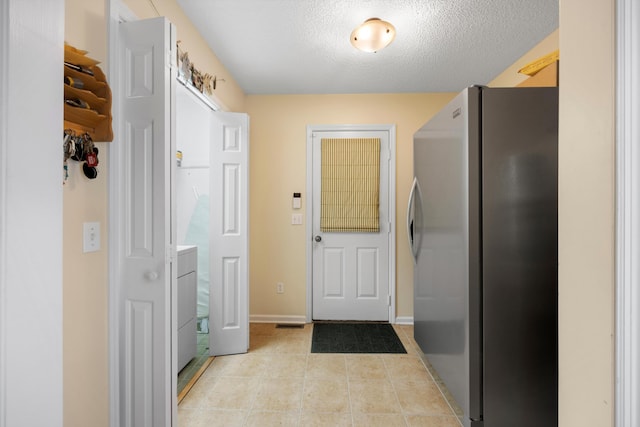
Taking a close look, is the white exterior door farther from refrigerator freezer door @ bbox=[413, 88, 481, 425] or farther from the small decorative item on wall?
the small decorative item on wall

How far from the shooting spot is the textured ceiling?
6.02ft

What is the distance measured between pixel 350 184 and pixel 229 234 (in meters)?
1.41

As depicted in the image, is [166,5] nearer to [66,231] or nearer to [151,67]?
[151,67]

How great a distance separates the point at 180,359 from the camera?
211 centimetres

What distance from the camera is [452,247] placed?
1.71 m

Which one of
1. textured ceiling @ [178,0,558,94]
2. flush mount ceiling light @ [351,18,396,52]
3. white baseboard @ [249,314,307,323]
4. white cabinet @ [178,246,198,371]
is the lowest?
white baseboard @ [249,314,307,323]

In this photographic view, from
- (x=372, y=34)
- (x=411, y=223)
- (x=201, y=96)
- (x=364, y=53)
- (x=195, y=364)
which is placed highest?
(x=364, y=53)

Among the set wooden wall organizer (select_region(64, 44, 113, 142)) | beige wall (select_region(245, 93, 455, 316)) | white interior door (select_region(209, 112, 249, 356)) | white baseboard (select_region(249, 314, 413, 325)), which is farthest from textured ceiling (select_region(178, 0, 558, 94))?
white baseboard (select_region(249, 314, 413, 325))

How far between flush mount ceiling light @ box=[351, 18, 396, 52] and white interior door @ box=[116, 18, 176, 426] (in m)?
1.18

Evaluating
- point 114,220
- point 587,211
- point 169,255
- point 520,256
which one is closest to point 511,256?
point 520,256

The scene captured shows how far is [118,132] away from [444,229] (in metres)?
1.79

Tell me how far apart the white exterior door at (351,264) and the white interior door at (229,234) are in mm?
941

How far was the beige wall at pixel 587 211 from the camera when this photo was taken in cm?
58

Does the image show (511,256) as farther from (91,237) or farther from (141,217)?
(91,237)
